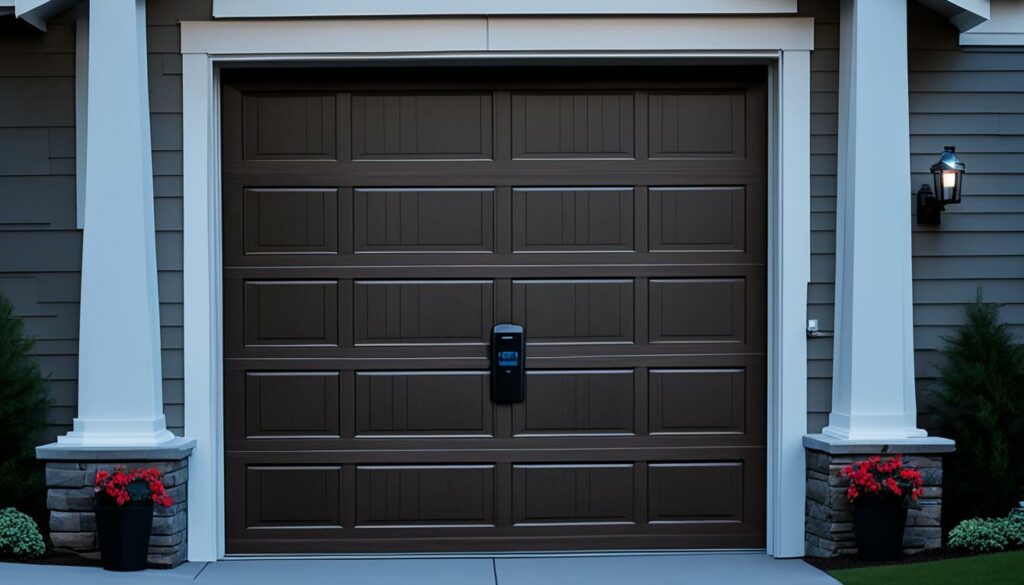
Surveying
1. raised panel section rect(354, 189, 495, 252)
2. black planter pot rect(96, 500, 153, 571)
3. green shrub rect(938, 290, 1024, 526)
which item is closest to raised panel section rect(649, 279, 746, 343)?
raised panel section rect(354, 189, 495, 252)

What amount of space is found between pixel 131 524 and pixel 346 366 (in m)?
1.46

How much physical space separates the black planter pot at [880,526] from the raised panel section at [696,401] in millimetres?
932

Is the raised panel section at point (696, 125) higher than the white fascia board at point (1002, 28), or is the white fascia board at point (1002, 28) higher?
the white fascia board at point (1002, 28)

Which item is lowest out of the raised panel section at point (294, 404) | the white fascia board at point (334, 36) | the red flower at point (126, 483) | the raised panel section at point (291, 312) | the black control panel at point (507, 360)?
the red flower at point (126, 483)

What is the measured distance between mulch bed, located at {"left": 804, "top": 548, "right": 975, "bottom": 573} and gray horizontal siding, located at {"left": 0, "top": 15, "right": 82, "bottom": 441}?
4.24 meters

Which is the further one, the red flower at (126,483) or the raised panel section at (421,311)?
the raised panel section at (421,311)

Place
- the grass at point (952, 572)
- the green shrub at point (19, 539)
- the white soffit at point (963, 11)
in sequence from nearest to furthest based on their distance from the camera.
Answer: the grass at point (952, 572) → the green shrub at point (19, 539) → the white soffit at point (963, 11)

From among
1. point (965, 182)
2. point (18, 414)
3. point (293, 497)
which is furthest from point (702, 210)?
point (18, 414)

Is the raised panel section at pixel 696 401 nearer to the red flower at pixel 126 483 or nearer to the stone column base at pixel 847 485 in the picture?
the stone column base at pixel 847 485

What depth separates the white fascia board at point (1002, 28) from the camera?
706cm

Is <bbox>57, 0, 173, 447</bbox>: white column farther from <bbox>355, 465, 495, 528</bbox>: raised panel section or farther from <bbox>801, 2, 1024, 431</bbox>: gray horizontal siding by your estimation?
<bbox>801, 2, 1024, 431</bbox>: gray horizontal siding

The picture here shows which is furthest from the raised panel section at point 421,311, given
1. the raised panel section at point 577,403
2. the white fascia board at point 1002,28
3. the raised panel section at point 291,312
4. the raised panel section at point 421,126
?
the white fascia board at point 1002,28

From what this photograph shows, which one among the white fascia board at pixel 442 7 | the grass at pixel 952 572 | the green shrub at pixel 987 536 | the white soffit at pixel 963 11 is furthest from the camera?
the white fascia board at pixel 442 7

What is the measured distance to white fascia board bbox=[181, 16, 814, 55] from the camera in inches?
269
